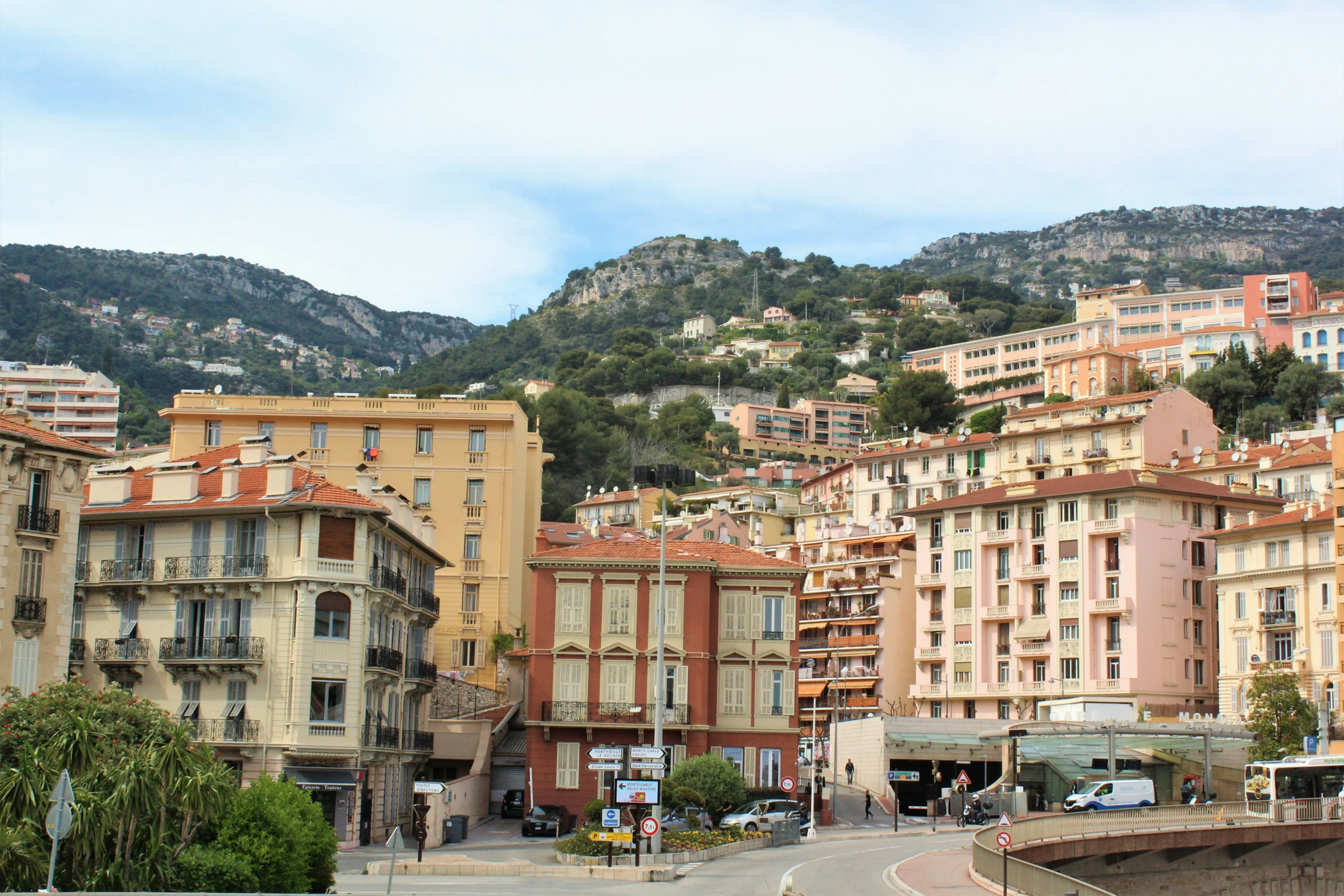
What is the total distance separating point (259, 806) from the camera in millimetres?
36094

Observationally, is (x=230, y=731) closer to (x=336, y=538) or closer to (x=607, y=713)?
(x=336, y=538)

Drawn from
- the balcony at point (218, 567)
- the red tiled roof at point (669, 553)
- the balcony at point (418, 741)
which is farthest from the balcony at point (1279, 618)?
the balcony at point (218, 567)

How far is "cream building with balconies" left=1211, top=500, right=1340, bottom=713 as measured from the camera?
280 feet

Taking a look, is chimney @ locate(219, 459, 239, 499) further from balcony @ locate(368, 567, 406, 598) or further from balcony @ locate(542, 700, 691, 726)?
balcony @ locate(542, 700, 691, 726)

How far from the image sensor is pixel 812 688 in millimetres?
106312

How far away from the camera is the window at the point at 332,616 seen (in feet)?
192

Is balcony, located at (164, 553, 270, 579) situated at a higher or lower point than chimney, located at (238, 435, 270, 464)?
lower


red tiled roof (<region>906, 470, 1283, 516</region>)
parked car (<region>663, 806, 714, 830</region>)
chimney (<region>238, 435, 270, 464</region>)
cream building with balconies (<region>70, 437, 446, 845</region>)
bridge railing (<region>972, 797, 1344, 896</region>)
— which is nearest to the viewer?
bridge railing (<region>972, 797, 1344, 896</region>)

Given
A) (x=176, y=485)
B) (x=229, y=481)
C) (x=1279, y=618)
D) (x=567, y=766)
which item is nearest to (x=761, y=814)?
(x=567, y=766)

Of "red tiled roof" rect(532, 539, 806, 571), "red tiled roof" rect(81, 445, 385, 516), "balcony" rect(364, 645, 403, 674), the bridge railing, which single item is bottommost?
the bridge railing

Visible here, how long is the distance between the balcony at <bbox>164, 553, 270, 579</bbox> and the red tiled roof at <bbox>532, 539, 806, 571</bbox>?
16200mm

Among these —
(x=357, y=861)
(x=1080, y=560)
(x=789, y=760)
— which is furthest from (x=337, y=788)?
(x=1080, y=560)

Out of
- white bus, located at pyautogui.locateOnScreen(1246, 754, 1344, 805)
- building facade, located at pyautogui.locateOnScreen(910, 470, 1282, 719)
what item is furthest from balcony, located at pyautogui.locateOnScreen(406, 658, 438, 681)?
building facade, located at pyautogui.locateOnScreen(910, 470, 1282, 719)

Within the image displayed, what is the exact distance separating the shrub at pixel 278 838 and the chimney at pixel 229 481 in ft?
80.5
